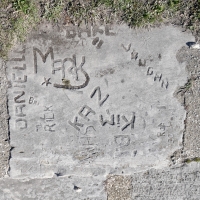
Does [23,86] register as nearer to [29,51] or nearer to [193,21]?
[29,51]

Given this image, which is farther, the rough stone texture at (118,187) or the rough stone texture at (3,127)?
the rough stone texture at (118,187)

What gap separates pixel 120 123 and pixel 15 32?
948 mm

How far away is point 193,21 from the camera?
7.55ft

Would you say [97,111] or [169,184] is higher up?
[97,111]

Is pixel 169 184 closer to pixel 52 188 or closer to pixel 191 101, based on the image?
pixel 191 101

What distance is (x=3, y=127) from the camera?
93.0 inches

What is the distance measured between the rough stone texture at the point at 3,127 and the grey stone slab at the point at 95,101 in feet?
0.13

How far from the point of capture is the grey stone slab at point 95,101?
90.4 inches

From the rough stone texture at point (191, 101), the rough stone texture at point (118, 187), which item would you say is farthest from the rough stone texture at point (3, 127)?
the rough stone texture at point (191, 101)

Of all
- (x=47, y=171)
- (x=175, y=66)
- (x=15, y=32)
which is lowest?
(x=47, y=171)

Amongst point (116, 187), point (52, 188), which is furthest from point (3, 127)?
point (116, 187)

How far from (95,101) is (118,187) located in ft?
2.27

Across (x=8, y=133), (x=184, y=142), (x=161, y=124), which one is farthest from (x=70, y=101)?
(x=184, y=142)

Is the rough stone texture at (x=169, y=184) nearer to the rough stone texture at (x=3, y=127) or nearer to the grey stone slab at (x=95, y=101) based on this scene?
the grey stone slab at (x=95, y=101)
